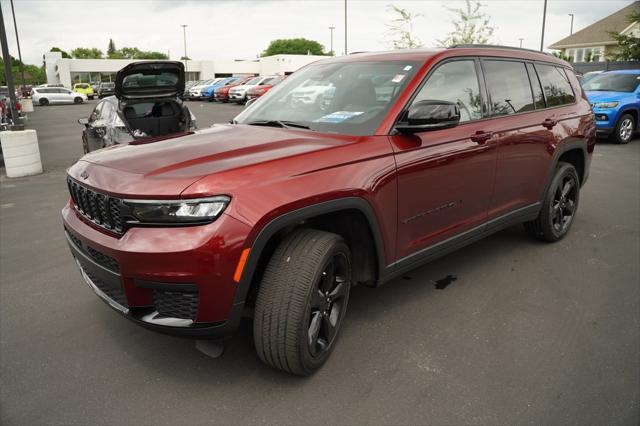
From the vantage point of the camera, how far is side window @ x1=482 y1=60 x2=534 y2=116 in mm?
3969

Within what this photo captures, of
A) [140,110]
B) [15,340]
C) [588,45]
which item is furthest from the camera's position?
[588,45]

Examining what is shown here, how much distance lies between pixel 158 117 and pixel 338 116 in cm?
632

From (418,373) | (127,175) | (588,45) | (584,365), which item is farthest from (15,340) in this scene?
(588,45)

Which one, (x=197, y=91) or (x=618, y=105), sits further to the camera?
(x=197, y=91)

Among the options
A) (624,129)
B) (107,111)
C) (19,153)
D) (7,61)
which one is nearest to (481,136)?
(107,111)

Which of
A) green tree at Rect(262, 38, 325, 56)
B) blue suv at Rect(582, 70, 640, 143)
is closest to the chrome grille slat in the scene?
blue suv at Rect(582, 70, 640, 143)

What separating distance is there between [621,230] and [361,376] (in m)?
4.19

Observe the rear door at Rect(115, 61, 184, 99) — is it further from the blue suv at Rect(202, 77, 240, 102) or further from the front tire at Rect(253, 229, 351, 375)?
the blue suv at Rect(202, 77, 240, 102)

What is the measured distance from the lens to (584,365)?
117 inches

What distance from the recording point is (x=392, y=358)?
10.0 feet

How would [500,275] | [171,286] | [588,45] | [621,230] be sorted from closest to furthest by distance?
[171,286]
[500,275]
[621,230]
[588,45]

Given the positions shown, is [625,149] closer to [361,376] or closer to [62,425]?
[361,376]

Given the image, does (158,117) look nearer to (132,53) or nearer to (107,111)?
(107,111)

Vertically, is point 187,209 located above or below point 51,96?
below
